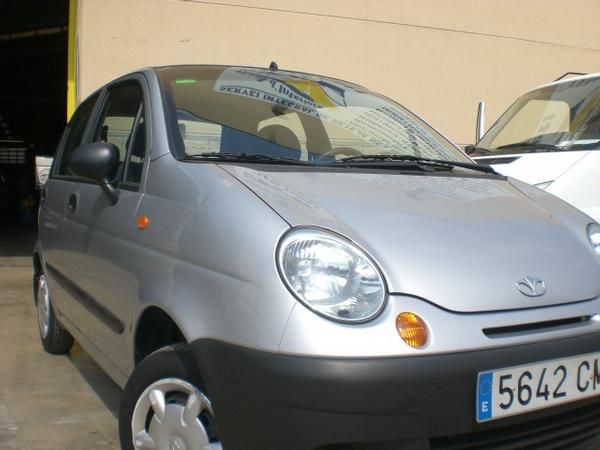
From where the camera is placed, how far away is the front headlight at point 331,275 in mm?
1600

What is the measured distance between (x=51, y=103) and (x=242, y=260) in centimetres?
2311

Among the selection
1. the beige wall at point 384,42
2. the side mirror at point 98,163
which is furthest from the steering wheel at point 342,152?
the beige wall at point 384,42

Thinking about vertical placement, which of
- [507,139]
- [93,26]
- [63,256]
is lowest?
[63,256]

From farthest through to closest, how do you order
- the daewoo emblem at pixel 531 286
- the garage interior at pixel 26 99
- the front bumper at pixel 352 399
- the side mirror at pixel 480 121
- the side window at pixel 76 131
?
the garage interior at pixel 26 99, the side mirror at pixel 480 121, the side window at pixel 76 131, the daewoo emblem at pixel 531 286, the front bumper at pixel 352 399

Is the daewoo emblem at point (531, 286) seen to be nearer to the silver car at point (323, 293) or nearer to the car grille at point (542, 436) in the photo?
the silver car at point (323, 293)

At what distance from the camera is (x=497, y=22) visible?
8.16 m

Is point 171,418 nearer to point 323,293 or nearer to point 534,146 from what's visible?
point 323,293

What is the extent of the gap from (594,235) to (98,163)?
Answer: 1737 mm

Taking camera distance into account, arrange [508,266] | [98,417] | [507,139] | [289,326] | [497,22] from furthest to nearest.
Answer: [497,22] → [507,139] → [98,417] → [508,266] → [289,326]

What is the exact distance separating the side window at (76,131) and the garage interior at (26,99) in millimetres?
4911

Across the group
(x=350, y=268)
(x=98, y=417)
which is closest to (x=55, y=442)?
(x=98, y=417)

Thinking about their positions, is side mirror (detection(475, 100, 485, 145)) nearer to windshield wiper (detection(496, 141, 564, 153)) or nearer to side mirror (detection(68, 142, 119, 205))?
windshield wiper (detection(496, 141, 564, 153))

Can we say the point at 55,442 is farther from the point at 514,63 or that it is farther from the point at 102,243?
the point at 514,63

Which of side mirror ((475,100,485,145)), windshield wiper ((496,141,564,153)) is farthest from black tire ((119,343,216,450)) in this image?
side mirror ((475,100,485,145))
